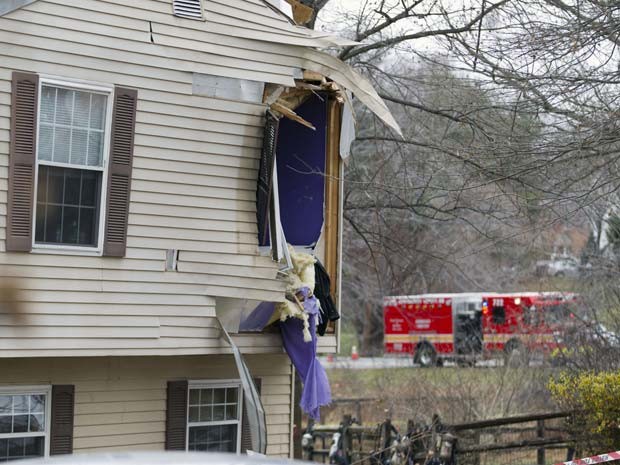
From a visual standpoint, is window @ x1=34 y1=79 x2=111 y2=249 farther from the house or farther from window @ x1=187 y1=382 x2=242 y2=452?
window @ x1=187 y1=382 x2=242 y2=452

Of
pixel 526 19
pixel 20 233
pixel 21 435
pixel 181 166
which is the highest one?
pixel 526 19

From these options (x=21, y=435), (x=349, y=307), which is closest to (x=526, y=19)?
(x=21, y=435)

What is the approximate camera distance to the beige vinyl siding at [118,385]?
11297 mm

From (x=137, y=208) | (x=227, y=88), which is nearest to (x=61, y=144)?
(x=137, y=208)

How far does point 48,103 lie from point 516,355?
1541cm

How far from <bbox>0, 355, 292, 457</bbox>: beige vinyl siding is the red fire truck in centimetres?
1518

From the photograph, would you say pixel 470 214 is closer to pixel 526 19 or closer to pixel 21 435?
pixel 526 19

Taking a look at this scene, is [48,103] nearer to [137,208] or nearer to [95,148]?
[95,148]

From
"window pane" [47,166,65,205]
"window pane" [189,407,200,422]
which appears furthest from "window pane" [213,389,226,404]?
"window pane" [47,166,65,205]

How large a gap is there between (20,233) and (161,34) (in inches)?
105

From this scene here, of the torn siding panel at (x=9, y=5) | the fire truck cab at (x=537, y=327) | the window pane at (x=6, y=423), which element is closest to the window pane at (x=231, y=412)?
the window pane at (x=6, y=423)

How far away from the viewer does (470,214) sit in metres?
18.7

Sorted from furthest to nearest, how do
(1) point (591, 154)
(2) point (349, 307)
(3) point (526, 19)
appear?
(2) point (349, 307), (3) point (526, 19), (1) point (591, 154)

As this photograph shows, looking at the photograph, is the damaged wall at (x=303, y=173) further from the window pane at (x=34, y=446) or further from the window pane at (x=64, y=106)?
the window pane at (x=34, y=446)
